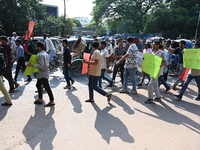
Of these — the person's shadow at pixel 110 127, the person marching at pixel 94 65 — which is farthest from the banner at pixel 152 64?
the person's shadow at pixel 110 127

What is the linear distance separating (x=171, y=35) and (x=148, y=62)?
28014 mm

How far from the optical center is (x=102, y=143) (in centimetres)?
284

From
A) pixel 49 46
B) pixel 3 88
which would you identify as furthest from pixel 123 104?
pixel 49 46

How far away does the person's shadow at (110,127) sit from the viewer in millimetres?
3031

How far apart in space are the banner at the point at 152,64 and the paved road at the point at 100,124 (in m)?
0.87

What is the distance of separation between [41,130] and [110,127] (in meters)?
1.29

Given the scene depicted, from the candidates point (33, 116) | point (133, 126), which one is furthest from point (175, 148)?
point (33, 116)

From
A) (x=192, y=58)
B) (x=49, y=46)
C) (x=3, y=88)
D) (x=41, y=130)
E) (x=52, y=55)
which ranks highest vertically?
(x=49, y=46)

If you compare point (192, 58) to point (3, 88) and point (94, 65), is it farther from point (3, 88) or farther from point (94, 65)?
point (3, 88)

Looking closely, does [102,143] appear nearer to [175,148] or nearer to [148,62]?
[175,148]

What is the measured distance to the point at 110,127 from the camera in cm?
337

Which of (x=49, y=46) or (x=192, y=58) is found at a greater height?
(x=49, y=46)

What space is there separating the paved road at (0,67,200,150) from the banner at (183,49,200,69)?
1.04m

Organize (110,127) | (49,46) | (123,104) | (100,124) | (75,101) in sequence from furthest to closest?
(49,46)
(75,101)
(123,104)
(100,124)
(110,127)
